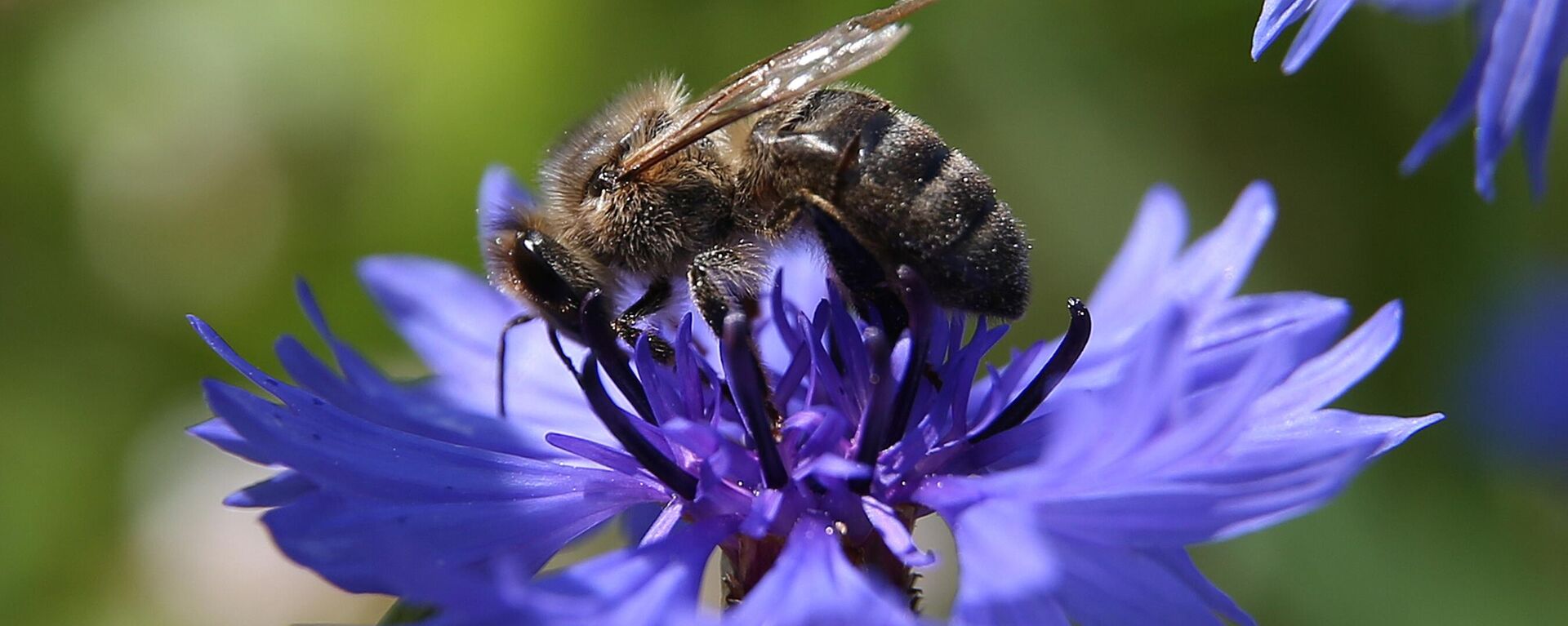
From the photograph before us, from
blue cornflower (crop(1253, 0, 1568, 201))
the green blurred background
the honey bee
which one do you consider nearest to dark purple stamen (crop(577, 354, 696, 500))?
the honey bee

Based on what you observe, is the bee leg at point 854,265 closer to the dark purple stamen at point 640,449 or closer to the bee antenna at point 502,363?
the dark purple stamen at point 640,449

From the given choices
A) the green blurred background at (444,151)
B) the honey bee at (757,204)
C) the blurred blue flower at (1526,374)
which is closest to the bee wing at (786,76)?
the honey bee at (757,204)

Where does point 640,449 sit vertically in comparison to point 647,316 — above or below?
below

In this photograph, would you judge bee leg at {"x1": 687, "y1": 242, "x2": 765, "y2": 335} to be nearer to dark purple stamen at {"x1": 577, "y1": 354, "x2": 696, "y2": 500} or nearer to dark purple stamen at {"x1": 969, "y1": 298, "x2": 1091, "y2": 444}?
dark purple stamen at {"x1": 577, "y1": 354, "x2": 696, "y2": 500}

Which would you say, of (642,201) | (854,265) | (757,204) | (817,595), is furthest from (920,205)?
(817,595)

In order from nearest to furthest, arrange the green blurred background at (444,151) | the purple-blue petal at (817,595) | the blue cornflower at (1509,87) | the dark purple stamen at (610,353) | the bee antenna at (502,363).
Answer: the purple-blue petal at (817,595) < the blue cornflower at (1509,87) < the dark purple stamen at (610,353) < the bee antenna at (502,363) < the green blurred background at (444,151)

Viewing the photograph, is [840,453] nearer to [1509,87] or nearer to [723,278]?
[723,278]

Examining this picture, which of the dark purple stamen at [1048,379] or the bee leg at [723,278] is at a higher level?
the bee leg at [723,278]

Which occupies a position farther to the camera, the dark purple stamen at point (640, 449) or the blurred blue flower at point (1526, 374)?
the blurred blue flower at point (1526, 374)
